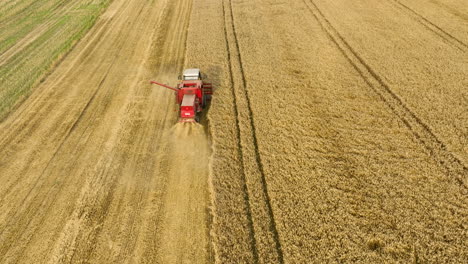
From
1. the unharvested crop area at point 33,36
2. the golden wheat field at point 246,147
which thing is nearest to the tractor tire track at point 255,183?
the golden wheat field at point 246,147

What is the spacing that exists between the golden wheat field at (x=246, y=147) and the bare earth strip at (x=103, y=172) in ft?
0.18

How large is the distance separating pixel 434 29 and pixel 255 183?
670 inches

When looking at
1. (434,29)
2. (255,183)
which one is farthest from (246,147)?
(434,29)

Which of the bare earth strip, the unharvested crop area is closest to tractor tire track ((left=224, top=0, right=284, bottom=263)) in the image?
the bare earth strip

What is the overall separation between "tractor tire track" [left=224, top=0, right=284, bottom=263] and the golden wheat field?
0.05 meters

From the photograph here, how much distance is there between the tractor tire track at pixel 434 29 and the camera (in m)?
17.4

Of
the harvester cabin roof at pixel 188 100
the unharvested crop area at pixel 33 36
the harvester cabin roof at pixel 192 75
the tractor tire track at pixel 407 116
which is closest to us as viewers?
the tractor tire track at pixel 407 116

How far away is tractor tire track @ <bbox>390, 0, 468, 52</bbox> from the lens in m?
17.4

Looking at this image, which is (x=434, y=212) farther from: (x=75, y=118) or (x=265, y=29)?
(x=265, y=29)

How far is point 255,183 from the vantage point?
9.90m

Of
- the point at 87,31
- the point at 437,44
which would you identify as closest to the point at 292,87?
the point at 437,44

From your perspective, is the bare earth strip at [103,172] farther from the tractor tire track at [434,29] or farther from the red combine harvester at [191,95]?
the tractor tire track at [434,29]

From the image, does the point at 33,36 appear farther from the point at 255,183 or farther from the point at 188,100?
the point at 255,183

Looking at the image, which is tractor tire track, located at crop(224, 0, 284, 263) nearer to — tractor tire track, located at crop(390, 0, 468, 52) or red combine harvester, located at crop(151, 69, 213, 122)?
red combine harvester, located at crop(151, 69, 213, 122)
